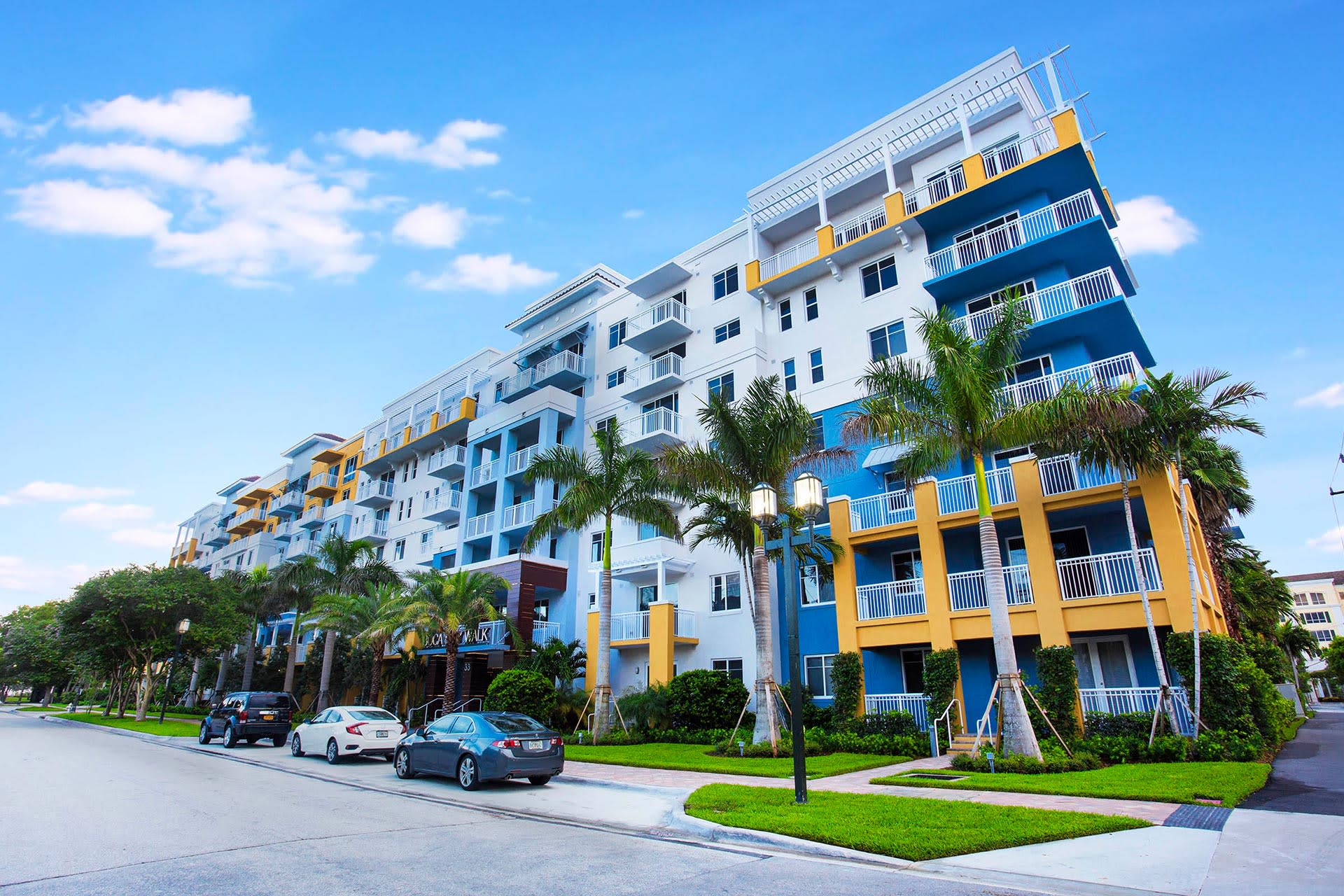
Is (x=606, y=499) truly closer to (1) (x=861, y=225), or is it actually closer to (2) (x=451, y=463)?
(1) (x=861, y=225)

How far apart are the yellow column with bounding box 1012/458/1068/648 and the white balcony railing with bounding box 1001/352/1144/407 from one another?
77.6 inches

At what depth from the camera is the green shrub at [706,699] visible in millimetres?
22844

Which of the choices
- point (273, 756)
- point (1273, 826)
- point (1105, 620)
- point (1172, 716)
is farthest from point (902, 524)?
point (273, 756)

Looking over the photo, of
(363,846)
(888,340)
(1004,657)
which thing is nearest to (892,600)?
(1004,657)

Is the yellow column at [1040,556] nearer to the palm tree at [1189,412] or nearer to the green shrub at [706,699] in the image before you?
the palm tree at [1189,412]

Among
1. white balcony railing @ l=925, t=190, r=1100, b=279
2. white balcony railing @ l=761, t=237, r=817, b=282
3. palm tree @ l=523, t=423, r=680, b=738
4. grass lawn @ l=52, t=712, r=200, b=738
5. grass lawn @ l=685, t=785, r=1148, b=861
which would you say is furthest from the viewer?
white balcony railing @ l=761, t=237, r=817, b=282

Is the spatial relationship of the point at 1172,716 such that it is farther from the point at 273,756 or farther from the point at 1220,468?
the point at 273,756

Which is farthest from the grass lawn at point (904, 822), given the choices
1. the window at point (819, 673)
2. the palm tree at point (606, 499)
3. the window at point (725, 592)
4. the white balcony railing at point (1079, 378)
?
the window at point (725, 592)

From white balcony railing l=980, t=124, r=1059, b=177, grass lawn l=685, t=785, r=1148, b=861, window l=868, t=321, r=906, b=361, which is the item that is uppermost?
white balcony railing l=980, t=124, r=1059, b=177

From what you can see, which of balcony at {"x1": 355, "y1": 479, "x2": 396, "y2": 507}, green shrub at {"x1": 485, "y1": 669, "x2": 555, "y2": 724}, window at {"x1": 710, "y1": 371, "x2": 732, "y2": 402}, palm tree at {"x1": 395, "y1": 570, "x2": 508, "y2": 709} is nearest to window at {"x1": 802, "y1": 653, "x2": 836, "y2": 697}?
green shrub at {"x1": 485, "y1": 669, "x2": 555, "y2": 724}

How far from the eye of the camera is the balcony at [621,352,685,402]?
3162cm

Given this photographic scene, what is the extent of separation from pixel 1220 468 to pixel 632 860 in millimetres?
27154

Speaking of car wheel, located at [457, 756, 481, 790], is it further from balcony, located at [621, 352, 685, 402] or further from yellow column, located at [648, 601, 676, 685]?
balcony, located at [621, 352, 685, 402]

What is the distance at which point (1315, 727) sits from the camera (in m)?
27.3
